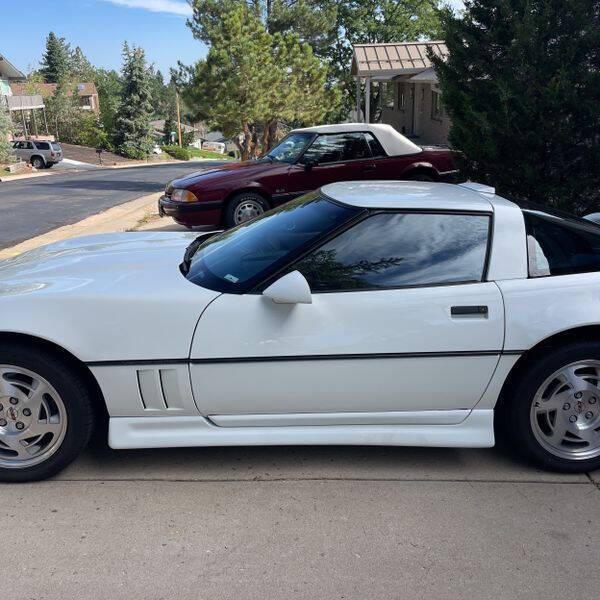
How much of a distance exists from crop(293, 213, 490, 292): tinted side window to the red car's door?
597 cm

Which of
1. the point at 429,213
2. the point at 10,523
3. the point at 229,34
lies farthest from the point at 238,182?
the point at 229,34

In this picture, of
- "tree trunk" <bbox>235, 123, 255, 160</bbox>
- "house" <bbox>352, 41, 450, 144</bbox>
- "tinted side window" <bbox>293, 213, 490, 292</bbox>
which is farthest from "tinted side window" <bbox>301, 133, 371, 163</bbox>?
"tree trunk" <bbox>235, 123, 255, 160</bbox>

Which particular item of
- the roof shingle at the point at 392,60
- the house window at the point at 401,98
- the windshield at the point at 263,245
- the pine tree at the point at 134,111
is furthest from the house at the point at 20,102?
the windshield at the point at 263,245

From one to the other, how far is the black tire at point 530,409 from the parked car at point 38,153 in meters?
37.5

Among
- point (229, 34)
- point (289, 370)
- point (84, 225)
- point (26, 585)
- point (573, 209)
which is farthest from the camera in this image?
point (229, 34)

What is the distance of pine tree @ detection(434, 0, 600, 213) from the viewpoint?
19.1ft

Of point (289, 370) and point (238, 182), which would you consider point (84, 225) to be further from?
point (289, 370)

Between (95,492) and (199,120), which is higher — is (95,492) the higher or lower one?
the lower one

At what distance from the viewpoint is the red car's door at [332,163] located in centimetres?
907

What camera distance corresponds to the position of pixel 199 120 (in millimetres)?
23078

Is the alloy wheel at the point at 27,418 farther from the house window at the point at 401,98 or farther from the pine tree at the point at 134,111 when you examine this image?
the pine tree at the point at 134,111

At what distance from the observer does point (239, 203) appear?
8898 millimetres

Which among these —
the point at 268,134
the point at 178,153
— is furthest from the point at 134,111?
the point at 268,134

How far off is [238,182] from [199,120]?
15.3 m
